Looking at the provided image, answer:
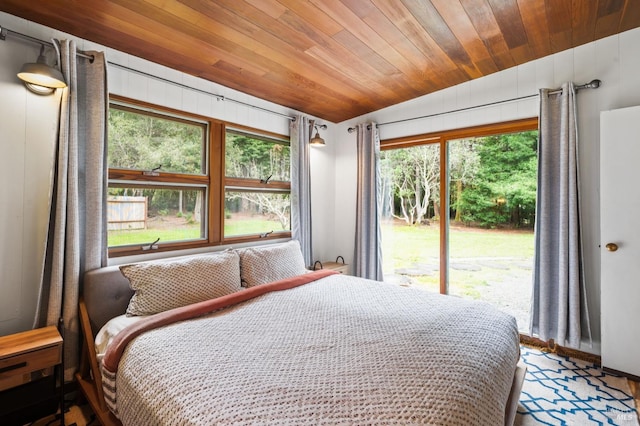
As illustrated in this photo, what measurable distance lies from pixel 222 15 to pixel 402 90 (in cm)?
201

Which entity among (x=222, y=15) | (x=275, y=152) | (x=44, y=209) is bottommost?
(x=44, y=209)

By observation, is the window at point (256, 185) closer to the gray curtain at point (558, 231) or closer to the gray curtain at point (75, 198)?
the gray curtain at point (75, 198)

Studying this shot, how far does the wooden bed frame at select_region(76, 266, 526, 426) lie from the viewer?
5.99ft

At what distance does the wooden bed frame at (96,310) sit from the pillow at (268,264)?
0.83 metres

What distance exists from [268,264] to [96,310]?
1.23 m

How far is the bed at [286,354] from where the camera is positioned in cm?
107

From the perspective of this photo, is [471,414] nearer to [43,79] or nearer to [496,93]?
[43,79]

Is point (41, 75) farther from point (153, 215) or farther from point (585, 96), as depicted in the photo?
point (585, 96)

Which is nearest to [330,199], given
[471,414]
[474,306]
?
[474,306]

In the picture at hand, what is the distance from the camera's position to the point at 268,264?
2.68m

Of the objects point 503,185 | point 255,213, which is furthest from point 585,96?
point 255,213

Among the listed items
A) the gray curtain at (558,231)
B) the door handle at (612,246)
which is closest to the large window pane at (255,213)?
the gray curtain at (558,231)

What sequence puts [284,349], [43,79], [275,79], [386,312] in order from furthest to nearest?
[275,79], [386,312], [43,79], [284,349]

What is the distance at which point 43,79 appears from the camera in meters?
1.78
